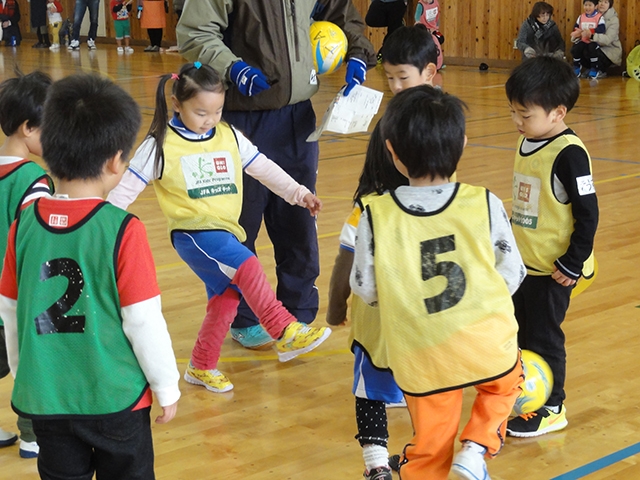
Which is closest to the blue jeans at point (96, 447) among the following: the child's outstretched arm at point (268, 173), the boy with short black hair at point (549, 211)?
the boy with short black hair at point (549, 211)

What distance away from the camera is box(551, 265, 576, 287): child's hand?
2.74 m

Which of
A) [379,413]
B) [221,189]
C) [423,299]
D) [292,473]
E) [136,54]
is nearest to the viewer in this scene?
[423,299]

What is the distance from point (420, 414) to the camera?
6.90ft

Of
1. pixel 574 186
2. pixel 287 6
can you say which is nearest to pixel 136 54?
pixel 287 6

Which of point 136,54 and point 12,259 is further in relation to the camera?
point 136,54

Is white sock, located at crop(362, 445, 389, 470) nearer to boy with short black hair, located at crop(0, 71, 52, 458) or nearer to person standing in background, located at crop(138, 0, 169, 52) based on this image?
boy with short black hair, located at crop(0, 71, 52, 458)

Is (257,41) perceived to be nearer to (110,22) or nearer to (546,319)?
(546,319)

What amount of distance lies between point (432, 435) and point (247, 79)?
1.72 m

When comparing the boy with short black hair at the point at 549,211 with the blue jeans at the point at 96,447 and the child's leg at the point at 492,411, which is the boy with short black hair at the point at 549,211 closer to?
the child's leg at the point at 492,411

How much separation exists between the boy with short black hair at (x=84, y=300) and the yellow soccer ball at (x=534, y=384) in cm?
128

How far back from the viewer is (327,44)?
3799 mm

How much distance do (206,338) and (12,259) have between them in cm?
146

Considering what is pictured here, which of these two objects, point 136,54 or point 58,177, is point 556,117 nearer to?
point 58,177

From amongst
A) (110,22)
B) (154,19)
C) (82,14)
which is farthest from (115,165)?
(110,22)
